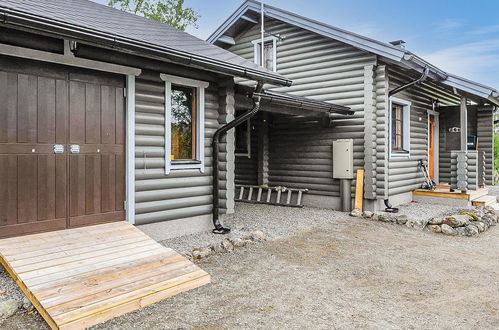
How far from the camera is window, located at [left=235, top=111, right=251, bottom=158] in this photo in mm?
9984

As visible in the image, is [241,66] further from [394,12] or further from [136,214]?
[394,12]

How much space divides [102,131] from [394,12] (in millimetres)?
30435

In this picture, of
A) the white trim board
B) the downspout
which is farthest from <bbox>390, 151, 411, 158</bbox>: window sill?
the white trim board

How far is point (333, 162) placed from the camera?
27.9 feet

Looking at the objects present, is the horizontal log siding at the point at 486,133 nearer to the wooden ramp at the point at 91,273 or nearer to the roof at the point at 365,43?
the roof at the point at 365,43

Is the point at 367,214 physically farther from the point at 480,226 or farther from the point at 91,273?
the point at 91,273

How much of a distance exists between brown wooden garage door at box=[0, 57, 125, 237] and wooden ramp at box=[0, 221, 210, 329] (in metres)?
0.29

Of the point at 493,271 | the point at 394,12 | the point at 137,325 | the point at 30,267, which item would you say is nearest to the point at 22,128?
the point at 30,267

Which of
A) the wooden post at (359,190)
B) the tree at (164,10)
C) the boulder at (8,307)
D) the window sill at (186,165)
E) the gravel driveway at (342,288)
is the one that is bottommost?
the gravel driveway at (342,288)

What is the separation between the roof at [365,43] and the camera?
24.7ft

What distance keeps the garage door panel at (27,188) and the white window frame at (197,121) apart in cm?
171

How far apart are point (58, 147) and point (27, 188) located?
22.5 inches

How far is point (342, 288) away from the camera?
377cm

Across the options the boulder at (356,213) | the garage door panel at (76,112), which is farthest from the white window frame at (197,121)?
the boulder at (356,213)
